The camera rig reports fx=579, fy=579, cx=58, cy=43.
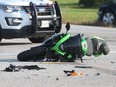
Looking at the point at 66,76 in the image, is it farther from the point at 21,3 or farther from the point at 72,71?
the point at 21,3

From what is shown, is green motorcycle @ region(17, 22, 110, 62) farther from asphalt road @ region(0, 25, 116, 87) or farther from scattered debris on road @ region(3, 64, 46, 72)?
scattered debris on road @ region(3, 64, 46, 72)

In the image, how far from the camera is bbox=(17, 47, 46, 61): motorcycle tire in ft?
37.2

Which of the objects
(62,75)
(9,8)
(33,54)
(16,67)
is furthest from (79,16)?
(62,75)

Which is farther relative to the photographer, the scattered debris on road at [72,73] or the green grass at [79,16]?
the green grass at [79,16]

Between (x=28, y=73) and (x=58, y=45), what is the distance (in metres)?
1.66

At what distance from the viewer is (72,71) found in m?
9.75

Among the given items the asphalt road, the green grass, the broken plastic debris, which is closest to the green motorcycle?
the asphalt road

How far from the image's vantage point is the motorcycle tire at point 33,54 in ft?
37.2

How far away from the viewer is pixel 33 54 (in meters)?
11.4

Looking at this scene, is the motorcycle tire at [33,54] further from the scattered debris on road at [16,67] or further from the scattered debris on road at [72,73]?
the scattered debris on road at [72,73]

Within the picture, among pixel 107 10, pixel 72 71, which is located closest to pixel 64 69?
pixel 72 71

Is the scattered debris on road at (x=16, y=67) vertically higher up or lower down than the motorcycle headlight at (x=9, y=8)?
Answer: lower down

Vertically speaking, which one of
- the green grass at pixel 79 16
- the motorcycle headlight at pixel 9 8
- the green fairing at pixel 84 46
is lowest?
the green grass at pixel 79 16

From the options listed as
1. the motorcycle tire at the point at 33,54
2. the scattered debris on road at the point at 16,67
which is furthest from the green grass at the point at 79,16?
the scattered debris on road at the point at 16,67
